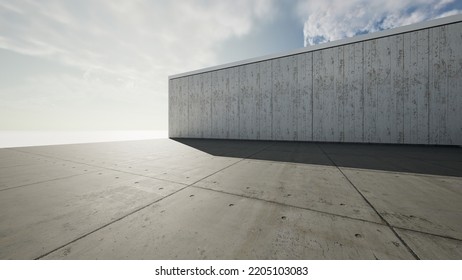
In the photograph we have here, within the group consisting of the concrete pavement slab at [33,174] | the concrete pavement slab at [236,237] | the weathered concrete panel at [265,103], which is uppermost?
the weathered concrete panel at [265,103]

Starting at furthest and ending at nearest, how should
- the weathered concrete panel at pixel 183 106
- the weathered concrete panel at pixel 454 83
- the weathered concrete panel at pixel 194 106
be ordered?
the weathered concrete panel at pixel 183 106 < the weathered concrete panel at pixel 194 106 < the weathered concrete panel at pixel 454 83

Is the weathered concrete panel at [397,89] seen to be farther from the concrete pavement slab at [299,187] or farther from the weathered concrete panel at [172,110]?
the weathered concrete panel at [172,110]

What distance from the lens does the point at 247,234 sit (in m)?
1.49

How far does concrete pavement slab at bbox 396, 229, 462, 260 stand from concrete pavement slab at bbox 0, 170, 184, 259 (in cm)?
254

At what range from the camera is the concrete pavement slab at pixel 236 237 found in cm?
126

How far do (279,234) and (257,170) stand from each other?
7.25ft

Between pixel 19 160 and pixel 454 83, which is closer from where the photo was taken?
pixel 19 160

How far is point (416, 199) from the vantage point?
2156mm

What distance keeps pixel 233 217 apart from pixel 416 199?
7.62ft

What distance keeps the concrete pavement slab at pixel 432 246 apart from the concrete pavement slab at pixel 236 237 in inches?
3.6

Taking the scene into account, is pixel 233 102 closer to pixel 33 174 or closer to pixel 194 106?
pixel 194 106

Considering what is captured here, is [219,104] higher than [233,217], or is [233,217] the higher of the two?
[219,104]

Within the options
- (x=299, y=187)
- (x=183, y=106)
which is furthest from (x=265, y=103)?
(x=299, y=187)

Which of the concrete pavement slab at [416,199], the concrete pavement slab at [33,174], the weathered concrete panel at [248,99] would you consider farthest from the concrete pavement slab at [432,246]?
the weathered concrete panel at [248,99]
